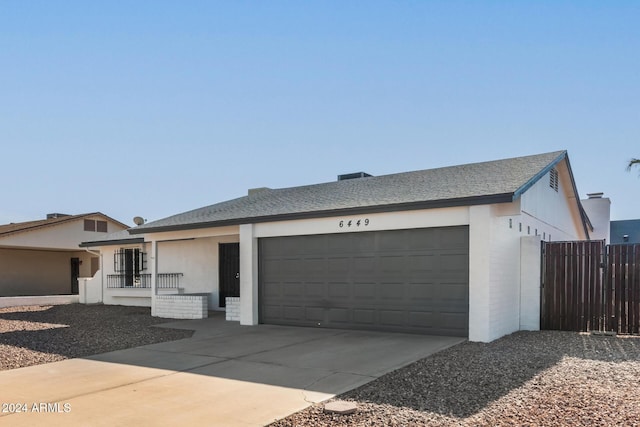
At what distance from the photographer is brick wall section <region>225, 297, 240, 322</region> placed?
13.8 metres

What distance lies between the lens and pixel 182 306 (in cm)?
1520

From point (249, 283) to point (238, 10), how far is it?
24.4 feet

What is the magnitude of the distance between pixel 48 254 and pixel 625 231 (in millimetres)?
38605

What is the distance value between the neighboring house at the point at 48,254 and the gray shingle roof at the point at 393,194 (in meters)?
11.9

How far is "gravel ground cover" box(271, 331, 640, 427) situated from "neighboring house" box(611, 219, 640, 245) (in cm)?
2856

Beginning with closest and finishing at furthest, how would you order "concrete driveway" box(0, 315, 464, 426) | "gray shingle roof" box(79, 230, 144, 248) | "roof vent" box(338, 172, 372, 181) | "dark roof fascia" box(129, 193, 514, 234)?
"concrete driveway" box(0, 315, 464, 426)
"dark roof fascia" box(129, 193, 514, 234)
"roof vent" box(338, 172, 372, 181)
"gray shingle roof" box(79, 230, 144, 248)

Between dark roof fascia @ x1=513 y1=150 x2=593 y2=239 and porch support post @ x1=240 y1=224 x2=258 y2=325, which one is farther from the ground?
dark roof fascia @ x1=513 y1=150 x2=593 y2=239

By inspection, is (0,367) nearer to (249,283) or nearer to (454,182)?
(249,283)

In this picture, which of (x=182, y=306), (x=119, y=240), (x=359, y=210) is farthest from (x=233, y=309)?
(x=119, y=240)

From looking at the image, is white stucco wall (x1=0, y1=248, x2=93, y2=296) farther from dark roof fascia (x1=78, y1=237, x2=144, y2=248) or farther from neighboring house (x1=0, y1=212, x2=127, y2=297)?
dark roof fascia (x1=78, y1=237, x2=144, y2=248)

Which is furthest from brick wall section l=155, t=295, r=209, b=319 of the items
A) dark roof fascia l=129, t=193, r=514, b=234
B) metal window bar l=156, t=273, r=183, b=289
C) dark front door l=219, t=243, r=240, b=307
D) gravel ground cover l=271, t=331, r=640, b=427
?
gravel ground cover l=271, t=331, r=640, b=427

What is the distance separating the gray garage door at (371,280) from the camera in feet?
33.0

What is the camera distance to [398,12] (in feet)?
41.1

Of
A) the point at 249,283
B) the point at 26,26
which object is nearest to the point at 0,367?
the point at 249,283
